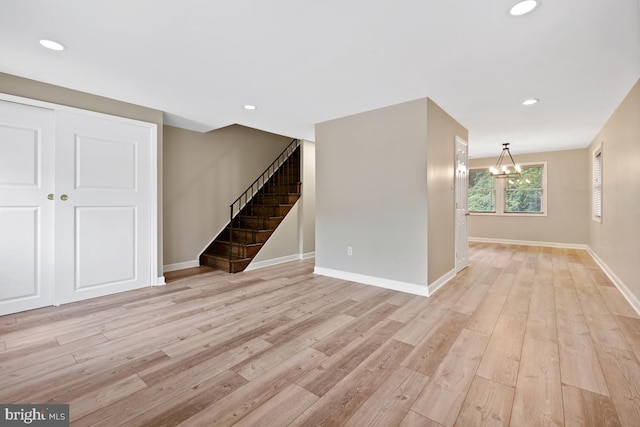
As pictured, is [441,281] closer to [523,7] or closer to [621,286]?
[621,286]

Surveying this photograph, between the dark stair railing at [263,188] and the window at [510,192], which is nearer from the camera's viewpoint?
the dark stair railing at [263,188]

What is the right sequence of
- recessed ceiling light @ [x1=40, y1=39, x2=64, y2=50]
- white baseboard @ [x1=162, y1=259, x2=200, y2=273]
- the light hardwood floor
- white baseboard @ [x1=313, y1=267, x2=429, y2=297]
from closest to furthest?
the light hardwood floor
recessed ceiling light @ [x1=40, y1=39, x2=64, y2=50]
white baseboard @ [x1=313, y1=267, x2=429, y2=297]
white baseboard @ [x1=162, y1=259, x2=200, y2=273]

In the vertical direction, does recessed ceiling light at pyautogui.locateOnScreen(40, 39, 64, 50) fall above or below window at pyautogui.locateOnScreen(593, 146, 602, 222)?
above

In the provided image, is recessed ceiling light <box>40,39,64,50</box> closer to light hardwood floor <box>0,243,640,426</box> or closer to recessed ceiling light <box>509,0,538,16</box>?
light hardwood floor <box>0,243,640,426</box>

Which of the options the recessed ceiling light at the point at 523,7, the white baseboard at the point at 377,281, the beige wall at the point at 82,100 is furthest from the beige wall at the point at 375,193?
the beige wall at the point at 82,100

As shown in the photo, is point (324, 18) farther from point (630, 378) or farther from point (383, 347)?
point (630, 378)

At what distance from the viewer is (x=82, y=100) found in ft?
10.5

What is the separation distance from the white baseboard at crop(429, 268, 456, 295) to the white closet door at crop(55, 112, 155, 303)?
3.61 m

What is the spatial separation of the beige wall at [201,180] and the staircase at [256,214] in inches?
8.5

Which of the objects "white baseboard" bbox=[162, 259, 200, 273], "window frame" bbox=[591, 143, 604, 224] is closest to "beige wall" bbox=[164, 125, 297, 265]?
"white baseboard" bbox=[162, 259, 200, 273]

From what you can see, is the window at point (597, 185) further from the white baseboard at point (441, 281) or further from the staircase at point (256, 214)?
the staircase at point (256, 214)

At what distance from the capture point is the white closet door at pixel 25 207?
2.75m

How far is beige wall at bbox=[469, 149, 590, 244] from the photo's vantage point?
21.7 ft

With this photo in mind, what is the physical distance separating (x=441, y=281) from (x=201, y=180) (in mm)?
4264
